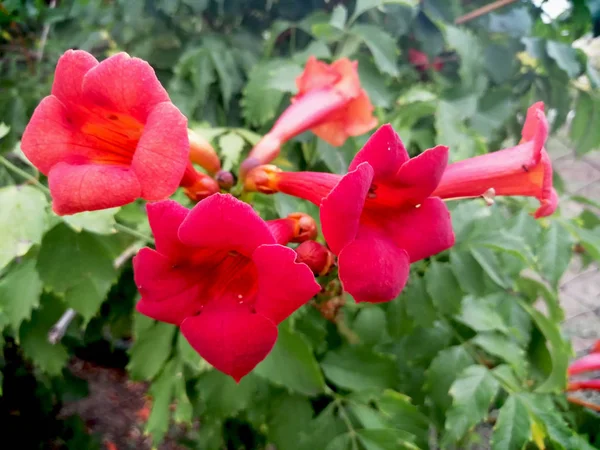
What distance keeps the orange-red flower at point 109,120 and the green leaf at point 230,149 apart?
17.2 inches

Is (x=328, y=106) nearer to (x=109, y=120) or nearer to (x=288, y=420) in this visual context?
(x=109, y=120)

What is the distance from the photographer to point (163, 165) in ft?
2.13

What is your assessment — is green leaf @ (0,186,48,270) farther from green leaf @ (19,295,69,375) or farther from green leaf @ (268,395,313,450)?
green leaf @ (268,395,313,450)

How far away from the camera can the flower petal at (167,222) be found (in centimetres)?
65

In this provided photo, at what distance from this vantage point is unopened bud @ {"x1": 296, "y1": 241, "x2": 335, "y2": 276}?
2.67 feet

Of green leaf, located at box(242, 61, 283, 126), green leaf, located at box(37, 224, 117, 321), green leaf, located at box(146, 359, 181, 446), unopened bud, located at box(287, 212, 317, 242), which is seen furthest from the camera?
green leaf, located at box(242, 61, 283, 126)

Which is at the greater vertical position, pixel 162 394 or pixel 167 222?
pixel 167 222

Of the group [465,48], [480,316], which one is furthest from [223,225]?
[465,48]

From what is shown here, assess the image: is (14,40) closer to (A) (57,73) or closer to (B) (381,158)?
(A) (57,73)

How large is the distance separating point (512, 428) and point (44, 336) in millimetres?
1329

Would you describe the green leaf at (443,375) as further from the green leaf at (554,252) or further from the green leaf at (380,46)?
the green leaf at (380,46)

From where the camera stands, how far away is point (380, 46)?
1426mm

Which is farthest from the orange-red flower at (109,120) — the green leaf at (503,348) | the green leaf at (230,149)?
the green leaf at (503,348)

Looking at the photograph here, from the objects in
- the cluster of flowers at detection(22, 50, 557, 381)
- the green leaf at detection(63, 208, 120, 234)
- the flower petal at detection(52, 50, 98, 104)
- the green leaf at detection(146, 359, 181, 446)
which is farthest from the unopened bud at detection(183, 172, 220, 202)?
the green leaf at detection(146, 359, 181, 446)
